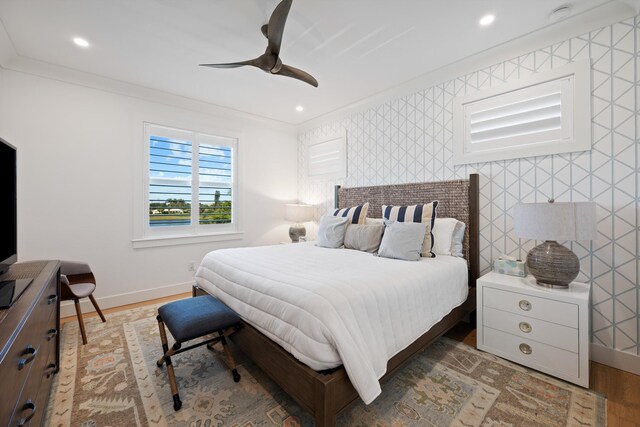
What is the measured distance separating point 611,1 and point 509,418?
114 inches

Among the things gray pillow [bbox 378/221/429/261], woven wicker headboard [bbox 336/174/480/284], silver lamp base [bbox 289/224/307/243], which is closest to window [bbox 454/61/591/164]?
woven wicker headboard [bbox 336/174/480/284]

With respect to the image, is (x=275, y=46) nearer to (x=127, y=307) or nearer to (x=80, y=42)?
(x=80, y=42)

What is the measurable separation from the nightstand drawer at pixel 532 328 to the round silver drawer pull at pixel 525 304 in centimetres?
6

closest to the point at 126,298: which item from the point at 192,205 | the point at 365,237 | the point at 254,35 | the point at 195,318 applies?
the point at 192,205

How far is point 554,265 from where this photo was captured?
6.28 feet

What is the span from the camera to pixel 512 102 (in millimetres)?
2477

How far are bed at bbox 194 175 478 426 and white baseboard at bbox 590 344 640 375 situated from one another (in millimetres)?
857

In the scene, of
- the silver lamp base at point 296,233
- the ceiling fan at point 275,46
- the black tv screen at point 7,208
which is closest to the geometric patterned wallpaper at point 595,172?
the ceiling fan at point 275,46

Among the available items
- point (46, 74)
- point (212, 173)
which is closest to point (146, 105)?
point (46, 74)

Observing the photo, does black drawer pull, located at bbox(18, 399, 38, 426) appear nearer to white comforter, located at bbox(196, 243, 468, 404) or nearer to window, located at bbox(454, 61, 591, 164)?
white comforter, located at bbox(196, 243, 468, 404)

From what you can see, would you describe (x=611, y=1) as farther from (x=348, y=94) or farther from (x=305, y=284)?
(x=305, y=284)

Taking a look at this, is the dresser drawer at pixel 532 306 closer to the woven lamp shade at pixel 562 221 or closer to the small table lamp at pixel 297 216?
the woven lamp shade at pixel 562 221

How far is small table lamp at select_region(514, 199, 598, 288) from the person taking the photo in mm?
1792

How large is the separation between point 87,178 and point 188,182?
1078 mm
